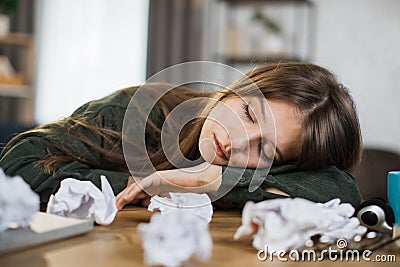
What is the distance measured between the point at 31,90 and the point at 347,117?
3627 millimetres

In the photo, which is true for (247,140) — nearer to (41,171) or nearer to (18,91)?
(41,171)

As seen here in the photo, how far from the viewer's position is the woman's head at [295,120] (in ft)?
3.77

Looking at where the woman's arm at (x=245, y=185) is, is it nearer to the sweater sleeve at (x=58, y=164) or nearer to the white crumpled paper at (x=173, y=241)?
the sweater sleeve at (x=58, y=164)

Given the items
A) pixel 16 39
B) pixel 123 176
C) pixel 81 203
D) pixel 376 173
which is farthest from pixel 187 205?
pixel 16 39

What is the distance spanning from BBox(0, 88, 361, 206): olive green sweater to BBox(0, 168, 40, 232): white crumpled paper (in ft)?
1.37

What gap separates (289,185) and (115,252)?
0.49m

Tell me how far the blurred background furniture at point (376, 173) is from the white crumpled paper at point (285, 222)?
2.25m

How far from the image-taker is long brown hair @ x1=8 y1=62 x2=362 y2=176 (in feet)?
3.86

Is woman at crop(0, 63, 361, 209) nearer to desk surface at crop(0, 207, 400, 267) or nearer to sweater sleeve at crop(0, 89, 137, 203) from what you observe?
sweater sleeve at crop(0, 89, 137, 203)

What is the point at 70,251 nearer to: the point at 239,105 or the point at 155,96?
the point at 239,105

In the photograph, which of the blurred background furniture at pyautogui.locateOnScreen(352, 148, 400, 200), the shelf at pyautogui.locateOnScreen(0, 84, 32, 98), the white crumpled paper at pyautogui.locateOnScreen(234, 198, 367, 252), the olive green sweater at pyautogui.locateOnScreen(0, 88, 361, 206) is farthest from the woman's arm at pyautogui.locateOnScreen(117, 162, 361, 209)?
the shelf at pyautogui.locateOnScreen(0, 84, 32, 98)

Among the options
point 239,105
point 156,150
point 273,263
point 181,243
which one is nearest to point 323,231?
point 273,263

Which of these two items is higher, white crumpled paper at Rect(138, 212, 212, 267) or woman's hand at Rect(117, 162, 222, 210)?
white crumpled paper at Rect(138, 212, 212, 267)

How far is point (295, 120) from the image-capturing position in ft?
3.81
